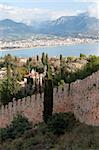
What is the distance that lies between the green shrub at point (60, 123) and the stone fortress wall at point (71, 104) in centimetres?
39

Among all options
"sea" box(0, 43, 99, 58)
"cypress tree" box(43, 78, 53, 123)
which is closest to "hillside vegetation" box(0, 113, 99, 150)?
"cypress tree" box(43, 78, 53, 123)

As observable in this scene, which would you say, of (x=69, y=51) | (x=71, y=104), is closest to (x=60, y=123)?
(x=71, y=104)

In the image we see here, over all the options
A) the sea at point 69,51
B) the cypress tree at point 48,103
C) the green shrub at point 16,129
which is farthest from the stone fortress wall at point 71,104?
the sea at point 69,51

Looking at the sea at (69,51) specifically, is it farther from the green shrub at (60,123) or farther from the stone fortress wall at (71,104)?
the green shrub at (60,123)

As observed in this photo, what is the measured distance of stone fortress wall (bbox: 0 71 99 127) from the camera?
601 inches

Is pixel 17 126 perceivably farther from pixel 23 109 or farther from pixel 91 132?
pixel 91 132

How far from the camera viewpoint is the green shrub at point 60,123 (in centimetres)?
1539

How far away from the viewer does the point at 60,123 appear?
1552 cm

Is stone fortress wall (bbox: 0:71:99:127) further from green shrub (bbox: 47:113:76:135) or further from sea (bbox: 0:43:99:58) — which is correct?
sea (bbox: 0:43:99:58)

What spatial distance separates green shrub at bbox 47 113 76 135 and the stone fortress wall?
1.28 feet

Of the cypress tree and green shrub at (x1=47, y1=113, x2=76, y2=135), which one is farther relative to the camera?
the cypress tree

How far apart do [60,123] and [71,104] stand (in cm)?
164

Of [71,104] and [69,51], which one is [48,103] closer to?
[71,104]

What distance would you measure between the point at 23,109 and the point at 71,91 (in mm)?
2924
